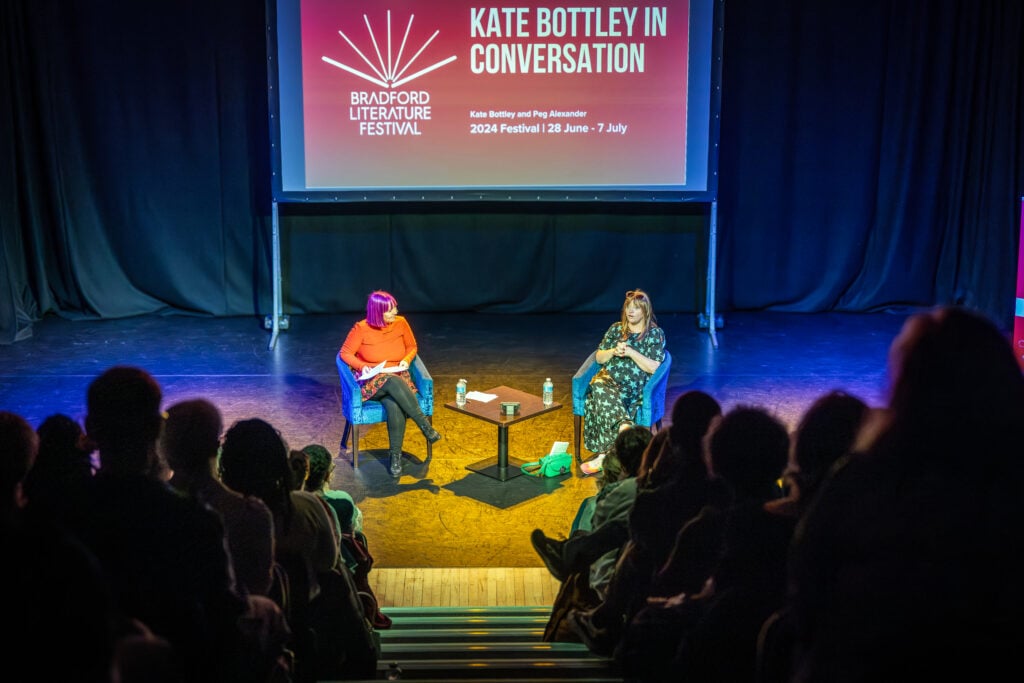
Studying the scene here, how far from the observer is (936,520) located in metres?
1.51

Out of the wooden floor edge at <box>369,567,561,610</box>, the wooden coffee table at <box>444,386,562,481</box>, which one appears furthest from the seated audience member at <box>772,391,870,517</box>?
the wooden coffee table at <box>444,386,562,481</box>

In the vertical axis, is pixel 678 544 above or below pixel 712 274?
above

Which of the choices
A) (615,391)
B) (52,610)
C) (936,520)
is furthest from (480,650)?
(615,391)

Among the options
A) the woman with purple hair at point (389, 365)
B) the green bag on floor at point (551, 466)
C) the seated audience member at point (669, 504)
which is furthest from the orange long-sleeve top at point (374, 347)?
the seated audience member at point (669, 504)

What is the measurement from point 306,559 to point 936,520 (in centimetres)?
150

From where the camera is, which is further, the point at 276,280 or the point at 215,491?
the point at 276,280

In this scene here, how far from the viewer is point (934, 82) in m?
8.98

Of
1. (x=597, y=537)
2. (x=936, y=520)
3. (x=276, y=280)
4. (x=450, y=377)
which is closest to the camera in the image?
(x=936, y=520)

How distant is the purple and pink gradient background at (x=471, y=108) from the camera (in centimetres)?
798

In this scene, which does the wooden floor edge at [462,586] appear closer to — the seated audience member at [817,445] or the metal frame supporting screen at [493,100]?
the seated audience member at [817,445]

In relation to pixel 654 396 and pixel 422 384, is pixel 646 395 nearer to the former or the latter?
pixel 654 396

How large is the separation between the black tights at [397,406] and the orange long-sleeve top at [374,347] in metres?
0.13

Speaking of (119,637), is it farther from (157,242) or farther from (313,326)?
(157,242)

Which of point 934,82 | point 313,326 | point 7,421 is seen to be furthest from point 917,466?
point 934,82
